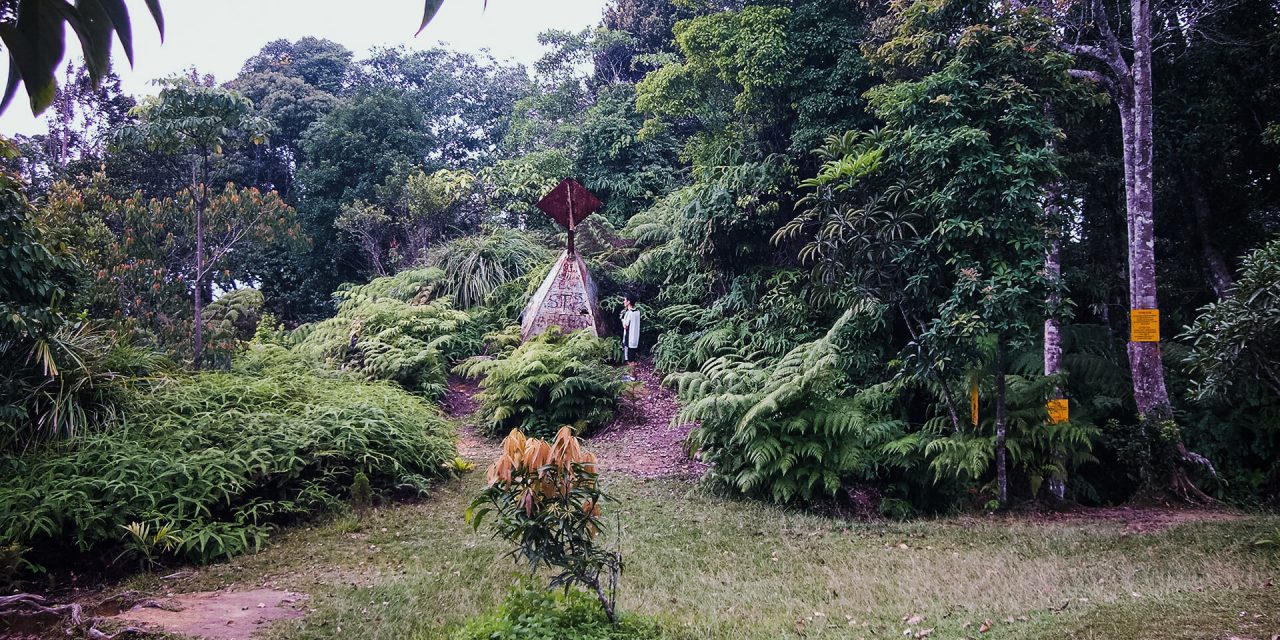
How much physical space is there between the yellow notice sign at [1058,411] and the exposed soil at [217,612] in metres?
6.45

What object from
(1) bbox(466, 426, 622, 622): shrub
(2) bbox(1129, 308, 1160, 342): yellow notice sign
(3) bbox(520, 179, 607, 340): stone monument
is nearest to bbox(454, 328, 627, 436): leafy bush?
(3) bbox(520, 179, 607, 340): stone monument

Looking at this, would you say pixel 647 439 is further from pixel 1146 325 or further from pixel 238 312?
pixel 238 312

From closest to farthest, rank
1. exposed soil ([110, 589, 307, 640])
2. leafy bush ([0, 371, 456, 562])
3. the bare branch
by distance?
exposed soil ([110, 589, 307, 640]) → leafy bush ([0, 371, 456, 562]) → the bare branch

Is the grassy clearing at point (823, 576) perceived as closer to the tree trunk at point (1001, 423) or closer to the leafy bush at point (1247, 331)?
the tree trunk at point (1001, 423)

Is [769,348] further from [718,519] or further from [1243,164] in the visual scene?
[1243,164]

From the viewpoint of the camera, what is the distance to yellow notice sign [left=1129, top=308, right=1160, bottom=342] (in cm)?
720

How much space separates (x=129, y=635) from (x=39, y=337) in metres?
3.34

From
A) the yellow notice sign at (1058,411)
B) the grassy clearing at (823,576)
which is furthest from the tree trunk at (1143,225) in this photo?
the grassy clearing at (823,576)

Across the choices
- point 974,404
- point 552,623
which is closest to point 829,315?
point 974,404

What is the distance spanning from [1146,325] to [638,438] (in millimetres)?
5900

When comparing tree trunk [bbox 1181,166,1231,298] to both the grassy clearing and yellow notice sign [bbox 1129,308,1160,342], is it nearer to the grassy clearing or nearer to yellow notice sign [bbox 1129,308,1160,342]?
yellow notice sign [bbox 1129,308,1160,342]

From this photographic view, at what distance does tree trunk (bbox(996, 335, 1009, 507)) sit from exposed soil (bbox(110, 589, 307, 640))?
5903 millimetres

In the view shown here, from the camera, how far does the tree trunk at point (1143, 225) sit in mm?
7332

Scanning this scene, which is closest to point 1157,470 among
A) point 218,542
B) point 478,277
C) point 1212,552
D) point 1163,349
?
point 1163,349
